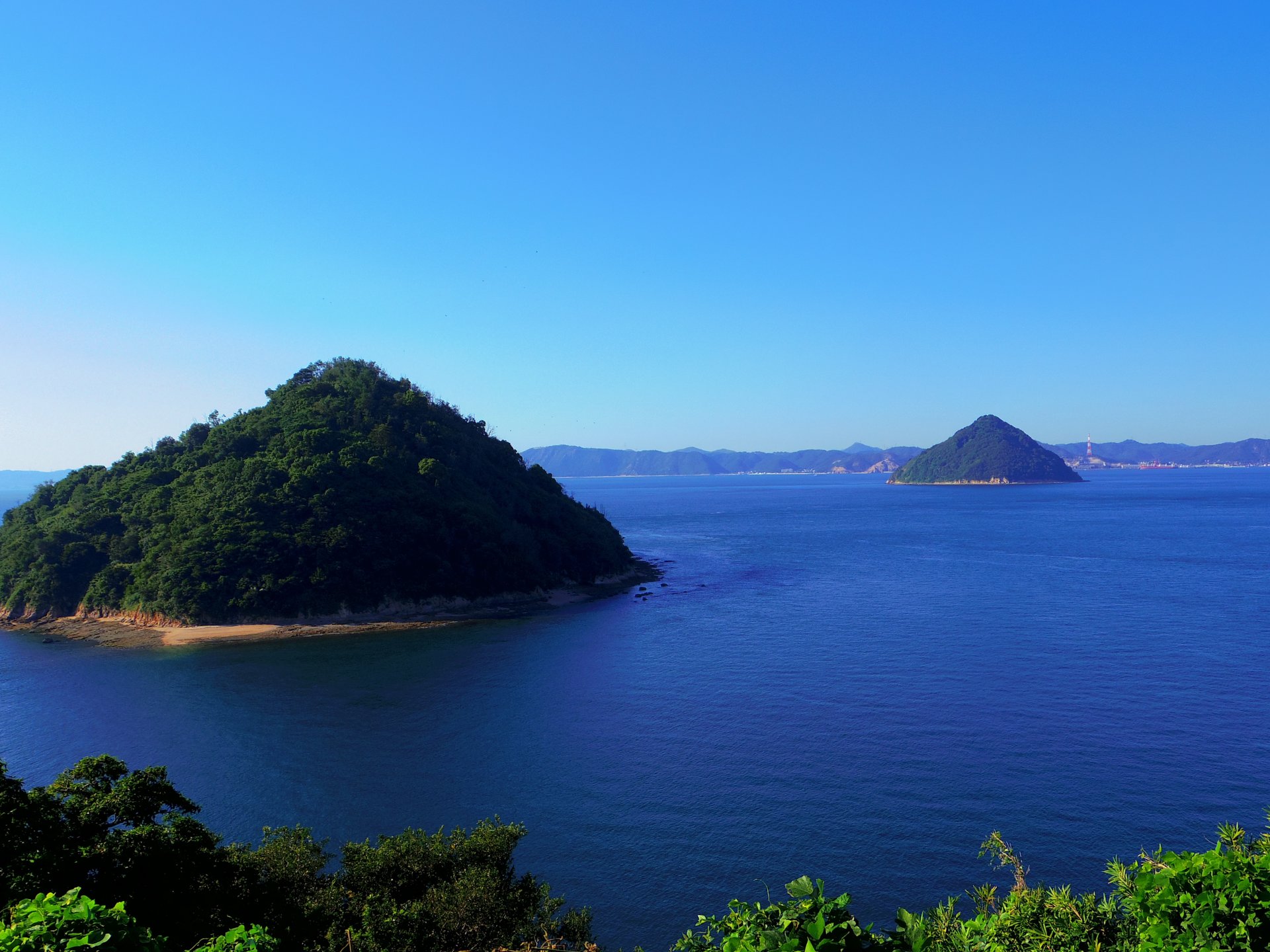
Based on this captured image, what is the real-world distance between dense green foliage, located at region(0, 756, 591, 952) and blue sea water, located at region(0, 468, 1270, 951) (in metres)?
6.00

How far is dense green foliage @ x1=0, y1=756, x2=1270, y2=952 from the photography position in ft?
35.2

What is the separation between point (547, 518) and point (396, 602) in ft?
90.3

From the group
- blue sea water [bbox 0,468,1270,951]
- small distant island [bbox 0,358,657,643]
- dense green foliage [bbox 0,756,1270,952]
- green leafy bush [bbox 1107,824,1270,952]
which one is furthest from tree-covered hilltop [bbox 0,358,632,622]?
green leafy bush [bbox 1107,824,1270,952]

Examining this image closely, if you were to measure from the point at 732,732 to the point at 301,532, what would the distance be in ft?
182

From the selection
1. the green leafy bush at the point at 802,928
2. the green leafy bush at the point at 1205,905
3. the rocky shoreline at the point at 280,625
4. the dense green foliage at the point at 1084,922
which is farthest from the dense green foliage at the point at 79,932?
the rocky shoreline at the point at 280,625

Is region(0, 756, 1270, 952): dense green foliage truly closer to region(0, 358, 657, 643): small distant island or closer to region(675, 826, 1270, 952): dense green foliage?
region(675, 826, 1270, 952): dense green foliage

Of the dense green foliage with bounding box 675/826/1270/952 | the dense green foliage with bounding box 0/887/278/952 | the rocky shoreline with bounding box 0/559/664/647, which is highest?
the dense green foliage with bounding box 0/887/278/952

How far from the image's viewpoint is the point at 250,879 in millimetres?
21188

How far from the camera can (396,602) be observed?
80125 millimetres

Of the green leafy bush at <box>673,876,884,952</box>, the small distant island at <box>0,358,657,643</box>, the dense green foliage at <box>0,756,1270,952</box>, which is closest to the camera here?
the green leafy bush at <box>673,876,884,952</box>

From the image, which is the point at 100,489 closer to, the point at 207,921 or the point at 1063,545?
the point at 207,921

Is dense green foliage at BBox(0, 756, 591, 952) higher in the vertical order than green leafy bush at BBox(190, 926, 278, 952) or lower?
lower

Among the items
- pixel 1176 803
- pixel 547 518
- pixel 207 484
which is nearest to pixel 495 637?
pixel 547 518

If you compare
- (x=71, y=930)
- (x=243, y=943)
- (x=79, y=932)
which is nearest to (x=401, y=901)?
(x=243, y=943)
